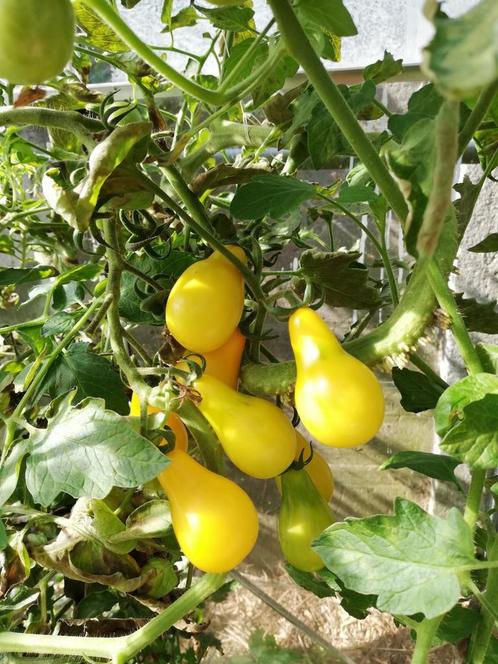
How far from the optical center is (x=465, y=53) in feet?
0.47

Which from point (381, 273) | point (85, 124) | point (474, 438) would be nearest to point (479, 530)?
point (474, 438)

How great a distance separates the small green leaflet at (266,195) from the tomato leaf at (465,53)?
0.26 metres

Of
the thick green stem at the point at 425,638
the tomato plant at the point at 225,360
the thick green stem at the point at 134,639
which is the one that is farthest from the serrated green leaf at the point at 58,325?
the thick green stem at the point at 425,638

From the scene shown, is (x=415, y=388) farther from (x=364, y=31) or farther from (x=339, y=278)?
(x=364, y=31)

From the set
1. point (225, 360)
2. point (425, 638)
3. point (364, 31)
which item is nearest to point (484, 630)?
point (425, 638)

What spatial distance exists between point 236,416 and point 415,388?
0.54 ft

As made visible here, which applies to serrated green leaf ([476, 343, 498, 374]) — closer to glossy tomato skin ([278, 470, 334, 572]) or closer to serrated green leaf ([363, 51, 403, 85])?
glossy tomato skin ([278, 470, 334, 572])

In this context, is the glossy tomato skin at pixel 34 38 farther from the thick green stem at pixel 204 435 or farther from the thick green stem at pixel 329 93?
the thick green stem at pixel 204 435

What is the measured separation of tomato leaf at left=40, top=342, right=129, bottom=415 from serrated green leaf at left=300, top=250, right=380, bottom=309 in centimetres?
18

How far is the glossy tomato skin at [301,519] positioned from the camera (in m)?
0.44

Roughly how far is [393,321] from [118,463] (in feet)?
0.59

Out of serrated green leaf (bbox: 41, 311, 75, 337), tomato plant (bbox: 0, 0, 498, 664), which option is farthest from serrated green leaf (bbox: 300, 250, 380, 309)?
serrated green leaf (bbox: 41, 311, 75, 337)

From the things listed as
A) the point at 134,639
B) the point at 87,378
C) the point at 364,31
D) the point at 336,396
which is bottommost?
the point at 134,639

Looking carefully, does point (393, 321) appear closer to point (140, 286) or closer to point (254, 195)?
point (254, 195)
